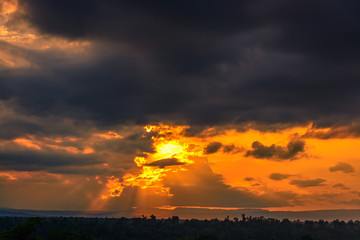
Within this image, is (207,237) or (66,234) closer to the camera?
(207,237)

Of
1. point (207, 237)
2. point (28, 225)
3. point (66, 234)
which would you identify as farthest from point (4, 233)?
point (207, 237)

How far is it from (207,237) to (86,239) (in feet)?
128

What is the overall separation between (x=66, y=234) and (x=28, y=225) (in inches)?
1651

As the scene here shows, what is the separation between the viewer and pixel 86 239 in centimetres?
14100

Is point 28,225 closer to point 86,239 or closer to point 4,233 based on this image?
point 4,233

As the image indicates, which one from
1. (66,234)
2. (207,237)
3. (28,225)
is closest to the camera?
(28,225)

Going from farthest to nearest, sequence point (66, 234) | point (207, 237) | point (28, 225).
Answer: point (66, 234) → point (207, 237) → point (28, 225)

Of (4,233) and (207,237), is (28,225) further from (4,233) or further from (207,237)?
(207,237)

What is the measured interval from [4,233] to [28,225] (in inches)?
337

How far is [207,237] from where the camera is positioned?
5226 inches

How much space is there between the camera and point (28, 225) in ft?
388

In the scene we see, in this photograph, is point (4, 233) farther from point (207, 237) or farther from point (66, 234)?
point (207, 237)

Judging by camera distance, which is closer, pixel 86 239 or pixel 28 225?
pixel 28 225

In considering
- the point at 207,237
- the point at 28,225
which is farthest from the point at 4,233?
the point at 207,237
